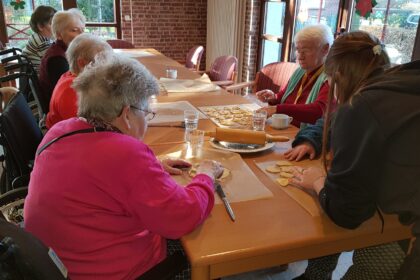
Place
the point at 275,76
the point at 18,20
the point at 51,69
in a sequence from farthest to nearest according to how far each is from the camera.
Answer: the point at 18,20
the point at 275,76
the point at 51,69

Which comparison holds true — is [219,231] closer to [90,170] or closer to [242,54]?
[90,170]

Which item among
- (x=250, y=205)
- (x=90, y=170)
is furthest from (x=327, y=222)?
(x=90, y=170)

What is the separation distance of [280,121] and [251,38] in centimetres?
388

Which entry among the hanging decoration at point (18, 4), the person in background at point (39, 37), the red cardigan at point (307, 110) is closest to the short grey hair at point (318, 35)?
the red cardigan at point (307, 110)

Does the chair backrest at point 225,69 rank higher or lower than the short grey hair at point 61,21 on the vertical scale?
lower

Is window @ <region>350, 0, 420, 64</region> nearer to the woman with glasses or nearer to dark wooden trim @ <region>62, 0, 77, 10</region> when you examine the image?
the woman with glasses

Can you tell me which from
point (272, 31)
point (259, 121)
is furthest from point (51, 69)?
point (272, 31)

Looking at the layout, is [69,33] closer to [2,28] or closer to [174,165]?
[174,165]

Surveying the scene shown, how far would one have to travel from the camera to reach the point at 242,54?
5602 millimetres

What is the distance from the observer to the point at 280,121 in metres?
1.82

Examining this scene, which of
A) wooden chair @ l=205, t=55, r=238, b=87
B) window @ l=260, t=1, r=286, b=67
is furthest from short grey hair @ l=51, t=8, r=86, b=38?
window @ l=260, t=1, r=286, b=67

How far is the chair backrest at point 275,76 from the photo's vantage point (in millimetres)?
2889

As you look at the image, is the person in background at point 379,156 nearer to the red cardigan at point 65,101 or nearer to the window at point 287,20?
the red cardigan at point 65,101

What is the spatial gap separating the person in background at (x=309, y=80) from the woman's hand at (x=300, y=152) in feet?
1.70
